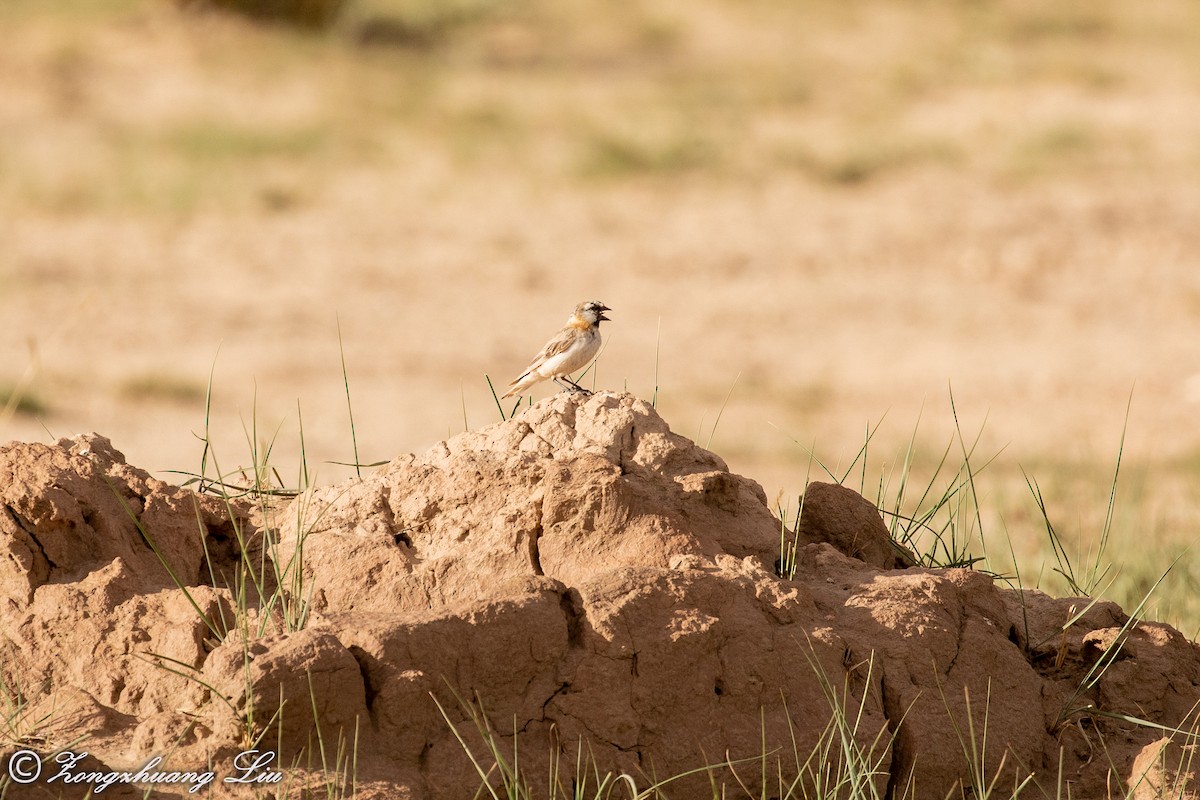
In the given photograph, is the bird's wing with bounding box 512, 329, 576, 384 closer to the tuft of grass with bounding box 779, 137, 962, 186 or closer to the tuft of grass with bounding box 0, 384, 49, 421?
the tuft of grass with bounding box 0, 384, 49, 421

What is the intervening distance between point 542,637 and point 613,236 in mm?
12194

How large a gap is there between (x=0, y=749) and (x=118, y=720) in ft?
0.79

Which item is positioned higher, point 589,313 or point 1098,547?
point 589,313

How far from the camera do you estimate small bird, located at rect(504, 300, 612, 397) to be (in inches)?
192

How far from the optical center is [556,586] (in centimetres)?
334

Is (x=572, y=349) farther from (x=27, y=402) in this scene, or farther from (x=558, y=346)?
(x=27, y=402)

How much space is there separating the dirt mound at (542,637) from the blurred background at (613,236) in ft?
14.4

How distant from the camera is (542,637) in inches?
127

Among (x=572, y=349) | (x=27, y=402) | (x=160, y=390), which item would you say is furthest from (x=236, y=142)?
(x=572, y=349)

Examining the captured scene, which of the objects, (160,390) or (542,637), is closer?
(542,637)

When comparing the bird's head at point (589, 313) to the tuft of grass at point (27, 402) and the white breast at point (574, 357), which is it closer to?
the white breast at point (574, 357)

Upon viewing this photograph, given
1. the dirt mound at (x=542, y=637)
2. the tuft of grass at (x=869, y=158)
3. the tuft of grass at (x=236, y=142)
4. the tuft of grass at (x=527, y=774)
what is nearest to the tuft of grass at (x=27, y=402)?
the tuft of grass at (x=236, y=142)

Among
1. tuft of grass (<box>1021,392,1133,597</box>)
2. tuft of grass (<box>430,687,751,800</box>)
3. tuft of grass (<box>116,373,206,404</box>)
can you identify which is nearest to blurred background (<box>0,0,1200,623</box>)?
tuft of grass (<box>116,373,206,404</box>)

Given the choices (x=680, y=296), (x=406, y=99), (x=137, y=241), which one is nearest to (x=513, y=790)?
(x=680, y=296)
